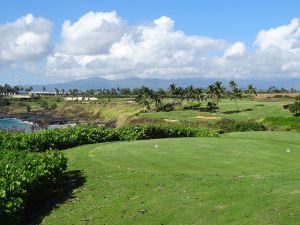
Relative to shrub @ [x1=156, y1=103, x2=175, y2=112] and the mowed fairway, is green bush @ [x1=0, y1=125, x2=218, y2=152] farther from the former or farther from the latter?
shrub @ [x1=156, y1=103, x2=175, y2=112]

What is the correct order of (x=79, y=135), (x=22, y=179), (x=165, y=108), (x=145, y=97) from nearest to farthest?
(x=22, y=179), (x=79, y=135), (x=165, y=108), (x=145, y=97)

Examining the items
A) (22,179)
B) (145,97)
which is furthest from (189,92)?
(22,179)

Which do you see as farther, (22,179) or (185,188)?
(185,188)

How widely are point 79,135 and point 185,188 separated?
1713 cm

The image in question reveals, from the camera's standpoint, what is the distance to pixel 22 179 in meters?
15.8

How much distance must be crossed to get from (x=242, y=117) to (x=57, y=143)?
74849 mm

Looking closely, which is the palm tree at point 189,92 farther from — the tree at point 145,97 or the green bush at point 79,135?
the green bush at point 79,135

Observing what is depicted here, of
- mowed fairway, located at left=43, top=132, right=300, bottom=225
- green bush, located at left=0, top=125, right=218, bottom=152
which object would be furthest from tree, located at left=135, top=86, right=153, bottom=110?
mowed fairway, located at left=43, top=132, right=300, bottom=225

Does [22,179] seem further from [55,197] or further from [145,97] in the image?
[145,97]

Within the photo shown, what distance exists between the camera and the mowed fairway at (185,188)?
13680 millimetres

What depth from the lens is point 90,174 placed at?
20578mm

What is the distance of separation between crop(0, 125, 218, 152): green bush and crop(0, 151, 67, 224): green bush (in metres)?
7.04

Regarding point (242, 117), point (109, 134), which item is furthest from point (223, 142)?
point (242, 117)

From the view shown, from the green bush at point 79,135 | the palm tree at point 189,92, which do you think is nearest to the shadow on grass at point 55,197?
the green bush at point 79,135
